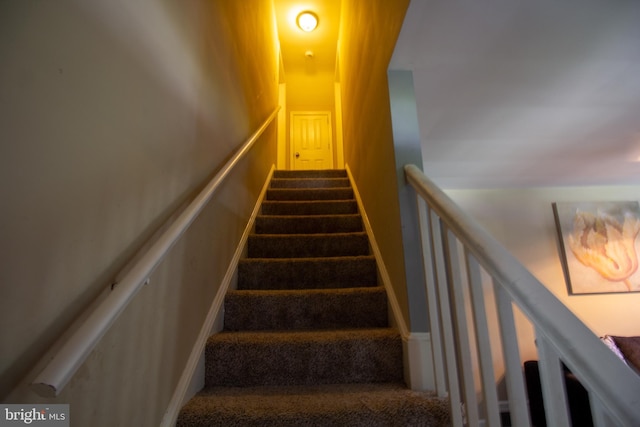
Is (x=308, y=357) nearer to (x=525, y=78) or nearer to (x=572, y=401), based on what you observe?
(x=525, y=78)

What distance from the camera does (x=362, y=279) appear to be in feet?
5.76

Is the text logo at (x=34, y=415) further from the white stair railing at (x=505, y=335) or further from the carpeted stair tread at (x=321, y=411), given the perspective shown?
the white stair railing at (x=505, y=335)

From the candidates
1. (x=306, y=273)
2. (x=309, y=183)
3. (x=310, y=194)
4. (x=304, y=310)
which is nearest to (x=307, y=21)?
(x=309, y=183)

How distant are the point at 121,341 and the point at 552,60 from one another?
194 cm

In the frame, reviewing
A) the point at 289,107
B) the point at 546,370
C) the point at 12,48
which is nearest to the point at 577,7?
the point at 546,370

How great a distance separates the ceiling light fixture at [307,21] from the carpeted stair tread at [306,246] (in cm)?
323

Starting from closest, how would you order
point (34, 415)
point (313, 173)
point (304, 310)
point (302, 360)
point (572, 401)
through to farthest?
point (34, 415) < point (302, 360) < point (304, 310) < point (572, 401) < point (313, 173)

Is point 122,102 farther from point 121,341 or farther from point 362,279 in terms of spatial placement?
point 362,279

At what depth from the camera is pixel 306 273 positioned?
1.77m

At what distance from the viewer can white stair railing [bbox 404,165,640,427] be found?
429mm

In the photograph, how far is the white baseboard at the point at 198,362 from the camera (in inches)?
36.6

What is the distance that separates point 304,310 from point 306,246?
610 mm

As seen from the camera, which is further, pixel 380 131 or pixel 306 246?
pixel 306 246

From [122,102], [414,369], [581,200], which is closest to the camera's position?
[122,102]
